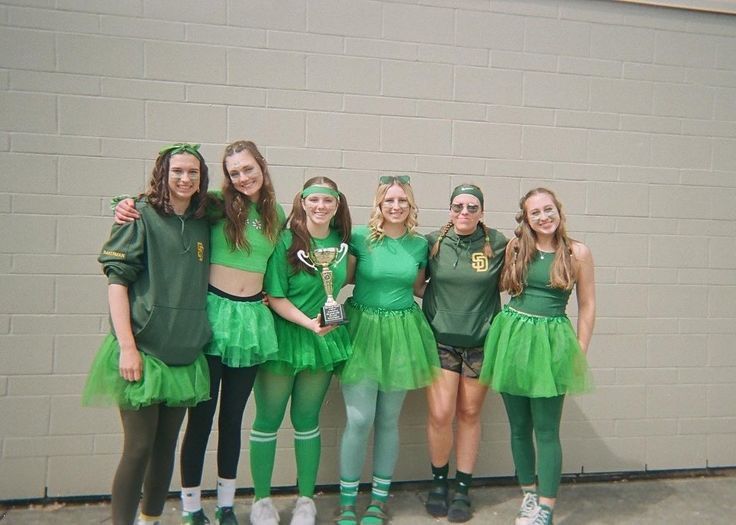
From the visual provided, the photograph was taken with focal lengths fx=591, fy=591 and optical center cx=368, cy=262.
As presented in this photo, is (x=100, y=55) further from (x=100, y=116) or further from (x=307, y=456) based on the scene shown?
(x=307, y=456)

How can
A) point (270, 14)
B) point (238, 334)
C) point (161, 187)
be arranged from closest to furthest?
point (161, 187) < point (238, 334) < point (270, 14)

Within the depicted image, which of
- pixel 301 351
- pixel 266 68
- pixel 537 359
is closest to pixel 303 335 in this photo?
pixel 301 351

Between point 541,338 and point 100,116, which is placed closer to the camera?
point 541,338

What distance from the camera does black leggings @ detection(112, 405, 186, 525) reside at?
246cm

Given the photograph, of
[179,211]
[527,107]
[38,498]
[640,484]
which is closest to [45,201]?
[179,211]

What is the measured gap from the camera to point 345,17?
3412mm

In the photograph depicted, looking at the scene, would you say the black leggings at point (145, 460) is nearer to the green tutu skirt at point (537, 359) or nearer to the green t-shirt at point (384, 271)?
the green t-shirt at point (384, 271)

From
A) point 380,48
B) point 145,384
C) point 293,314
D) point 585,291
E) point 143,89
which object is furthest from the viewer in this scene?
point 380,48

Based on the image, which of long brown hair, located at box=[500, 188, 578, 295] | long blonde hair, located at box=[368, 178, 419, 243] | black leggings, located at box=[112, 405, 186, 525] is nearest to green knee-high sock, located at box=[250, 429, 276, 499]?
black leggings, located at box=[112, 405, 186, 525]

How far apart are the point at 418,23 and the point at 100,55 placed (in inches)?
70.5

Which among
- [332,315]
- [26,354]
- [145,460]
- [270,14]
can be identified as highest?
[270,14]

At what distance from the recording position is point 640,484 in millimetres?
3736

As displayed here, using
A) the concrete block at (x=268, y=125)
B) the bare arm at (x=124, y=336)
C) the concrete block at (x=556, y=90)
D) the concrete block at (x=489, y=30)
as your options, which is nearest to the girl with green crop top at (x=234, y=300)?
the bare arm at (x=124, y=336)

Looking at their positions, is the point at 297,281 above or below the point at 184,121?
below
